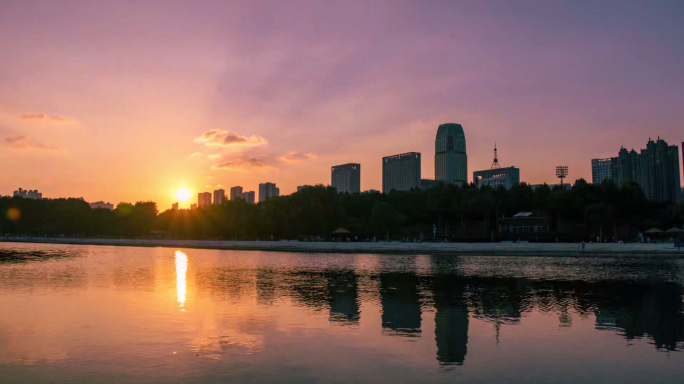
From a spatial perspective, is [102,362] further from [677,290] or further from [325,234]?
[325,234]

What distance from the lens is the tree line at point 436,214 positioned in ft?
301

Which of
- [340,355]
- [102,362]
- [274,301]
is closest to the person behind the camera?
[102,362]

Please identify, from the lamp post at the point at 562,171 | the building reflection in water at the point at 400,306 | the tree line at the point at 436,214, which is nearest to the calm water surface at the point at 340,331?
the building reflection in water at the point at 400,306

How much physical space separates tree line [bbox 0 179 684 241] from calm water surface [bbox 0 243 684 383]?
204 ft

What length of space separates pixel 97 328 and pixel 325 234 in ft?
276

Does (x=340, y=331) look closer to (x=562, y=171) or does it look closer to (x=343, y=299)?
(x=343, y=299)

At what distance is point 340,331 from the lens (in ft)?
55.7

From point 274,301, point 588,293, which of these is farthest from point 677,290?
point 274,301

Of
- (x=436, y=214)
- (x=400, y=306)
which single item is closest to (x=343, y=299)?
(x=400, y=306)

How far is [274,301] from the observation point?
2323cm

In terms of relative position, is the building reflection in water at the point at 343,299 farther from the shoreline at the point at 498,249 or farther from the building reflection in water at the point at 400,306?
the shoreline at the point at 498,249

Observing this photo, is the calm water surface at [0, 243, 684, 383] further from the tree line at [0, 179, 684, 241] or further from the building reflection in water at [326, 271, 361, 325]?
the tree line at [0, 179, 684, 241]

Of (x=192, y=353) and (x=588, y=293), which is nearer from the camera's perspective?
(x=192, y=353)

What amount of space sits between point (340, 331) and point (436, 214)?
3801 inches
